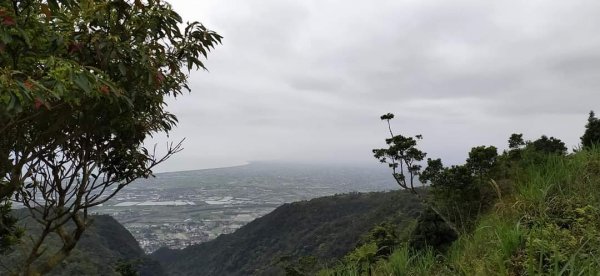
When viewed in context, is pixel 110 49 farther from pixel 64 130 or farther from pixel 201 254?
pixel 201 254

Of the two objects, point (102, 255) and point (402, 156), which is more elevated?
point (402, 156)

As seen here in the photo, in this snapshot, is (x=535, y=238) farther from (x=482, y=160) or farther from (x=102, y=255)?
(x=102, y=255)

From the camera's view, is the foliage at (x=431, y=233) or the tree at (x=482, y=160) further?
the tree at (x=482, y=160)

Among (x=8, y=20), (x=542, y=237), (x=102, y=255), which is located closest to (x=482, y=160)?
(x=542, y=237)

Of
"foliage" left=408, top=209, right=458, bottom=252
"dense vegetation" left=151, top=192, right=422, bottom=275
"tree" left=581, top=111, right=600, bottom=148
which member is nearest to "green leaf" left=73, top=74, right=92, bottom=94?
"foliage" left=408, top=209, right=458, bottom=252

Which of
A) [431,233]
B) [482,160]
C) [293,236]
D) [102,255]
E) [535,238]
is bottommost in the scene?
[293,236]

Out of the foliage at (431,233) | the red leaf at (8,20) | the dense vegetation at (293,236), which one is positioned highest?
the red leaf at (8,20)

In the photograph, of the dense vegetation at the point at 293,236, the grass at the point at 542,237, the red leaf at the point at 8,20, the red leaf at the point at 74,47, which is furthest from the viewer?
the dense vegetation at the point at 293,236

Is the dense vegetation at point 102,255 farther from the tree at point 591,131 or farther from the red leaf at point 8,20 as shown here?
the red leaf at point 8,20

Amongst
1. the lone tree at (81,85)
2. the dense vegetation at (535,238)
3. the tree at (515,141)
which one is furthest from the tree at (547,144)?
the lone tree at (81,85)
